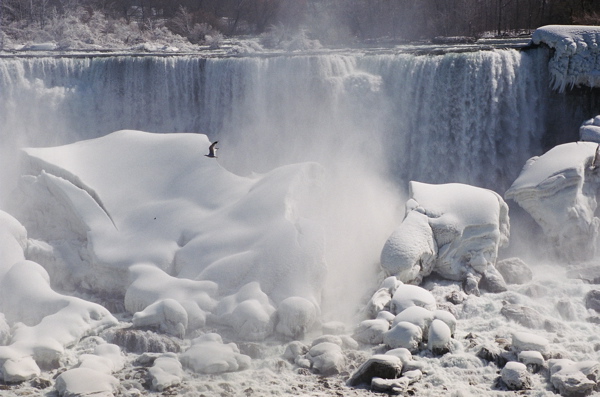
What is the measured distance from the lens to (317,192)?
14.7 meters

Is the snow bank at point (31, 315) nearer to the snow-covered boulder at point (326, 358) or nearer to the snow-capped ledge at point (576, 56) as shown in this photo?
the snow-covered boulder at point (326, 358)

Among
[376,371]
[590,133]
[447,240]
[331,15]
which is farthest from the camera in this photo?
[331,15]

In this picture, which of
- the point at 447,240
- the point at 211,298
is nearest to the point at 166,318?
the point at 211,298

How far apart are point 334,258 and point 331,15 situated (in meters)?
22.4

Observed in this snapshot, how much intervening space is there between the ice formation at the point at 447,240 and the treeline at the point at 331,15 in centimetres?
1559

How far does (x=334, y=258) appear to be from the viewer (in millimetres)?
14375

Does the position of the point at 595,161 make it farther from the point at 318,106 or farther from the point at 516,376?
the point at 318,106

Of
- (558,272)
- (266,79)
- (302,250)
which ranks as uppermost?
(266,79)

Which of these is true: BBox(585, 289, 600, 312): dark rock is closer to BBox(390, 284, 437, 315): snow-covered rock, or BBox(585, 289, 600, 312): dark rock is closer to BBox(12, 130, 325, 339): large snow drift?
BBox(390, 284, 437, 315): snow-covered rock

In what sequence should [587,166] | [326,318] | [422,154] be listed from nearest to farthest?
1. [326,318]
2. [587,166]
3. [422,154]

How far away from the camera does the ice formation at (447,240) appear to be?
527 inches

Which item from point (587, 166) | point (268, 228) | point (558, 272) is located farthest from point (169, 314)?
point (587, 166)

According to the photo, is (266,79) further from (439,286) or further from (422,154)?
(439,286)

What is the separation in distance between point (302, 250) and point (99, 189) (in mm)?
4081
